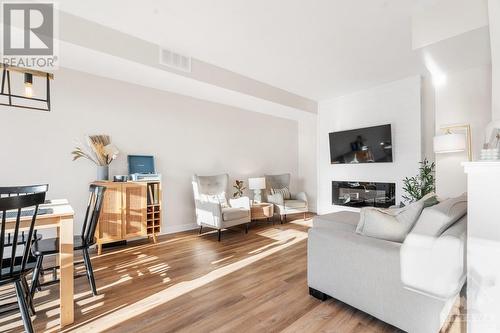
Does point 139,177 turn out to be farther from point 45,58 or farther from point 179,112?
point 45,58

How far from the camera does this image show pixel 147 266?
8.86 feet

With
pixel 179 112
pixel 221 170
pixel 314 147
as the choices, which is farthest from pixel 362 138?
pixel 179 112

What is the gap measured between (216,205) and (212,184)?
72 cm

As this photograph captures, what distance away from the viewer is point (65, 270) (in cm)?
171

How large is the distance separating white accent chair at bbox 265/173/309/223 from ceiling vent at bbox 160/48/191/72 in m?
2.90

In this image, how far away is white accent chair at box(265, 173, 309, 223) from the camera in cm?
487

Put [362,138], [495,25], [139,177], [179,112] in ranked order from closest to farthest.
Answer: [495,25]
[139,177]
[179,112]
[362,138]

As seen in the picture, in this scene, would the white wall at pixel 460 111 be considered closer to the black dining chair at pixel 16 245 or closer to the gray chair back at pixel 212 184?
the gray chair back at pixel 212 184

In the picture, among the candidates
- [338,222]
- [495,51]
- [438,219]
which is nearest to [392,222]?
[438,219]

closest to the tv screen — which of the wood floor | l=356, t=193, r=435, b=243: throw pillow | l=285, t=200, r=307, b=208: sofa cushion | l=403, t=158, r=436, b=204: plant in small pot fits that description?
the wood floor

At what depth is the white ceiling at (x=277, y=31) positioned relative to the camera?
234 cm

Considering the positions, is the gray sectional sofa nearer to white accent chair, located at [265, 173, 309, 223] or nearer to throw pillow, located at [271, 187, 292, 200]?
white accent chair, located at [265, 173, 309, 223]

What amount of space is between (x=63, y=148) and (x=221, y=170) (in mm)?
2523

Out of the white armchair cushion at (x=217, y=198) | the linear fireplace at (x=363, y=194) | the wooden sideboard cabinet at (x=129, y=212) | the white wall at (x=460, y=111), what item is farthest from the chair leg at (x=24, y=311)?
the linear fireplace at (x=363, y=194)
